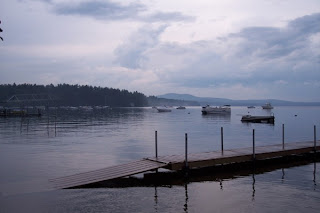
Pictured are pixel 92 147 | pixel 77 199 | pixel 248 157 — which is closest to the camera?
pixel 77 199

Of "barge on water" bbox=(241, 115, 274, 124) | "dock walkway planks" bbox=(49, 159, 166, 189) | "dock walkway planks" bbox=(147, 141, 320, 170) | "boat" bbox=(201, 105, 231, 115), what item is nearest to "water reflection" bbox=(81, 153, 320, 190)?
"dock walkway planks" bbox=(49, 159, 166, 189)

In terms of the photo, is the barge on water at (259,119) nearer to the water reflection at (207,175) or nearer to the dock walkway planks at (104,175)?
the water reflection at (207,175)

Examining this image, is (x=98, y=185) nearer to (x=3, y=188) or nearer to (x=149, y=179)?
(x=149, y=179)

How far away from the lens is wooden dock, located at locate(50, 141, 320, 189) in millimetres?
19234

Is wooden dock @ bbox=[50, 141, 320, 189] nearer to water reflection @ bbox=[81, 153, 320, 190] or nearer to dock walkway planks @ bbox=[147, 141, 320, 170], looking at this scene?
dock walkway planks @ bbox=[147, 141, 320, 170]

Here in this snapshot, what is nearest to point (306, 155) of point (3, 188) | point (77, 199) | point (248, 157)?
point (248, 157)

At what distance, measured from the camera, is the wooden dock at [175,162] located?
63.1ft

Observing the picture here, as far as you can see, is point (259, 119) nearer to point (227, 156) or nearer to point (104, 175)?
point (227, 156)

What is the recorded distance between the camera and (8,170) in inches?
943

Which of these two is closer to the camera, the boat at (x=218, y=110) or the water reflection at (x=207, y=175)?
the water reflection at (x=207, y=175)

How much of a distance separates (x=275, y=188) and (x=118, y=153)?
16.9 metres

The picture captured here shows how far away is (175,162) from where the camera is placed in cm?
2105

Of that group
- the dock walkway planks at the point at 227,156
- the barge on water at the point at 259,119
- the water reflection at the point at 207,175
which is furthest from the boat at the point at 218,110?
the water reflection at the point at 207,175

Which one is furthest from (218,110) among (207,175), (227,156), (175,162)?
(175,162)
